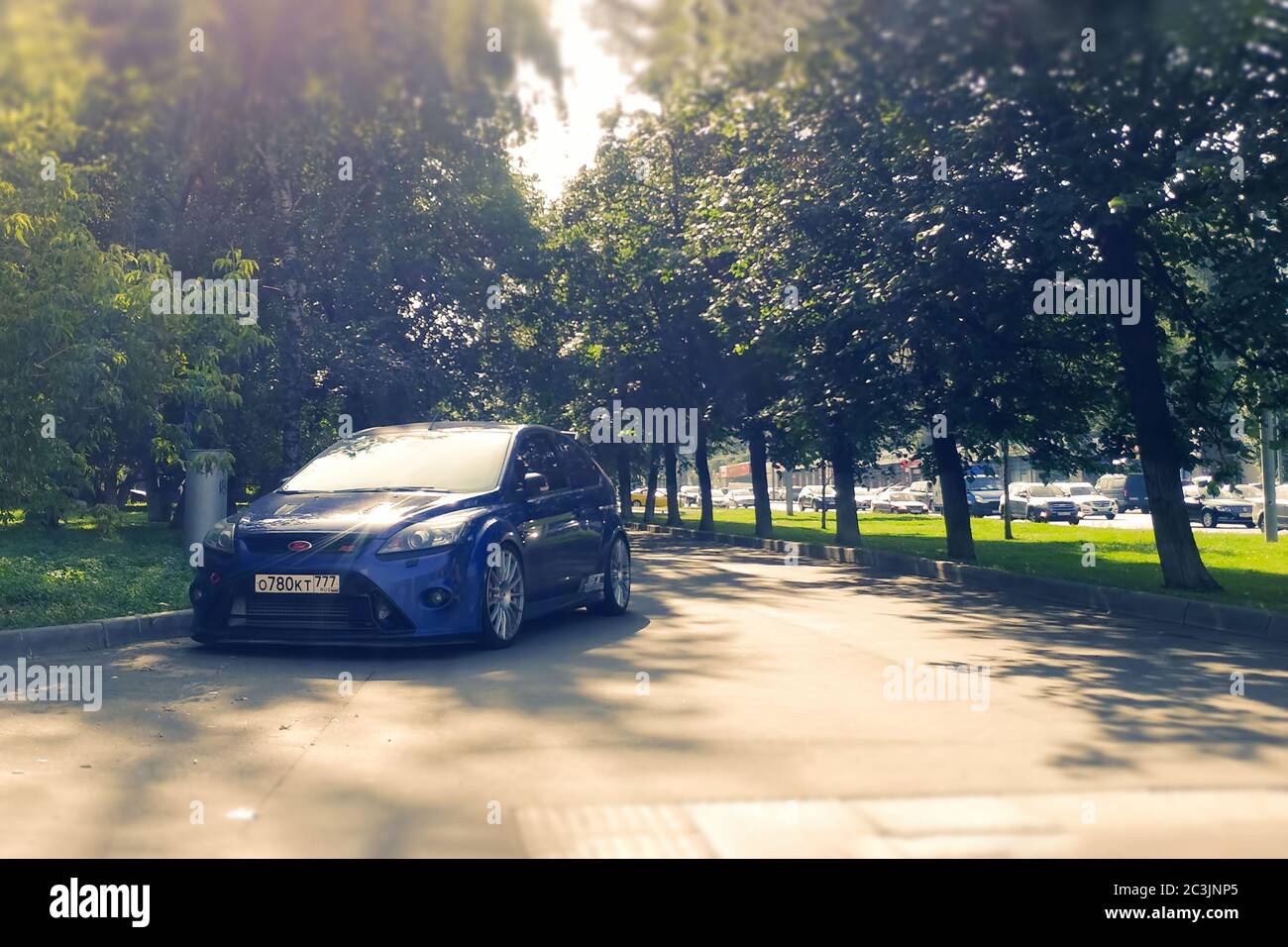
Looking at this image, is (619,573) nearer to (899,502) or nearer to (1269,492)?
(1269,492)

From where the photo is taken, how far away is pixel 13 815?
5.38m

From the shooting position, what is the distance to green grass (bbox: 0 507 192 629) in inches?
468

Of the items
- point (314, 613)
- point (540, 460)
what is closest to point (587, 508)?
point (540, 460)

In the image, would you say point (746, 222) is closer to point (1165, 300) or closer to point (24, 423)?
point (1165, 300)

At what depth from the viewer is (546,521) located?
11.6 metres

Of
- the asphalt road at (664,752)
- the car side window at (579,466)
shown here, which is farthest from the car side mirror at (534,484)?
the asphalt road at (664,752)

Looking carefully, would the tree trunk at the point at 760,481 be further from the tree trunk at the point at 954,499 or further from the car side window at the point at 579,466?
the car side window at the point at 579,466

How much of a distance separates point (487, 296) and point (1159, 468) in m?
22.2

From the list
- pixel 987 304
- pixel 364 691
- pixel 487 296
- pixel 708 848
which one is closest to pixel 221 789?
pixel 708 848

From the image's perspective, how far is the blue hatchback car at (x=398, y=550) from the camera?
32.4ft

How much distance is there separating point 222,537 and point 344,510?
2.84 ft

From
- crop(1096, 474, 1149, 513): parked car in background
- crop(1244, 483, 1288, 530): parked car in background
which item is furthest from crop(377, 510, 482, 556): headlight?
crop(1096, 474, 1149, 513): parked car in background

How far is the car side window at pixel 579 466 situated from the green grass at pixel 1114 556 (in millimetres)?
6436

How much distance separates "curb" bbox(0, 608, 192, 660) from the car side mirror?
306 centimetres
